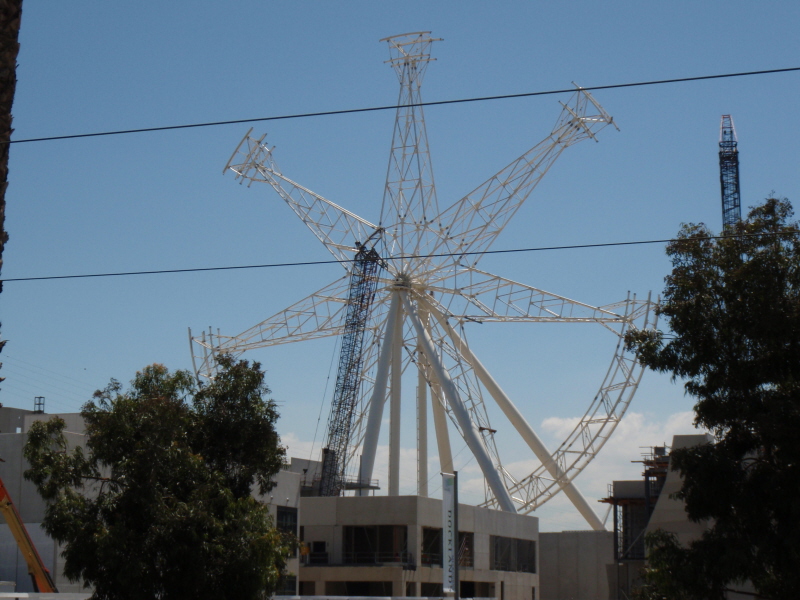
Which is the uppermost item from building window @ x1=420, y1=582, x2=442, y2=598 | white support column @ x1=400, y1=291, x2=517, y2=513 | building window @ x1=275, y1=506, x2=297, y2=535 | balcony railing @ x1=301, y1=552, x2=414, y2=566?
white support column @ x1=400, y1=291, x2=517, y2=513

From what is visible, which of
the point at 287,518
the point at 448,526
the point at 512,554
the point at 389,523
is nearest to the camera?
the point at 448,526

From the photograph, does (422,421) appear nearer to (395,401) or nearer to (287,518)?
(395,401)

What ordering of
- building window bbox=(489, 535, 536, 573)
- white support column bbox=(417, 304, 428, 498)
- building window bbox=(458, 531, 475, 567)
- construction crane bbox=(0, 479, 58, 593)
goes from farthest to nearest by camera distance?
white support column bbox=(417, 304, 428, 498), building window bbox=(489, 535, 536, 573), building window bbox=(458, 531, 475, 567), construction crane bbox=(0, 479, 58, 593)

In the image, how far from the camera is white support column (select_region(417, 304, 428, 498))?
196 feet

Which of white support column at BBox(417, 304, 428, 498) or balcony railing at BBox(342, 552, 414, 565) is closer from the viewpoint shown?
balcony railing at BBox(342, 552, 414, 565)

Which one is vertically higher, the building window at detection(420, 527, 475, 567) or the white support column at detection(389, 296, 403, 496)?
the white support column at detection(389, 296, 403, 496)

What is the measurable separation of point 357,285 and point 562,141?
13.1 metres

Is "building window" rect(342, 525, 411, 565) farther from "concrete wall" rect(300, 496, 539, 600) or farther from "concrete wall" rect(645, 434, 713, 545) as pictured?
"concrete wall" rect(645, 434, 713, 545)

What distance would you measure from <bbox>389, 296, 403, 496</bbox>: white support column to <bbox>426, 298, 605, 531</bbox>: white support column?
7.46 ft

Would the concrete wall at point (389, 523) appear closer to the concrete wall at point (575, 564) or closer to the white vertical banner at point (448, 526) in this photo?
the white vertical banner at point (448, 526)

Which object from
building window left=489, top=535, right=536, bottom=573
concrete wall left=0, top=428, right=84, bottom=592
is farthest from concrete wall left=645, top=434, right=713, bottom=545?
concrete wall left=0, top=428, right=84, bottom=592

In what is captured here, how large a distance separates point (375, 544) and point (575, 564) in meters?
25.1

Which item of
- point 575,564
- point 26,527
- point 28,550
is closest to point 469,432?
point 575,564

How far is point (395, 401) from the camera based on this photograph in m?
59.1
